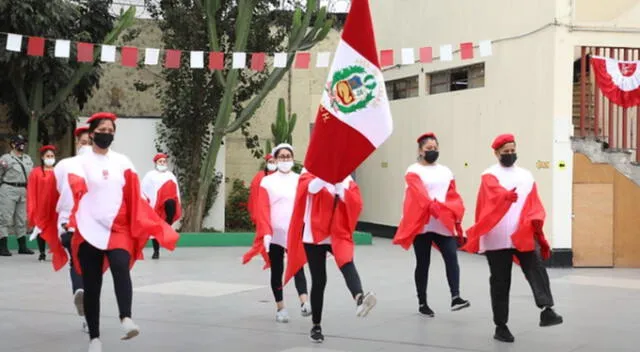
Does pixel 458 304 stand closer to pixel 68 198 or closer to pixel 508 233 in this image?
pixel 508 233

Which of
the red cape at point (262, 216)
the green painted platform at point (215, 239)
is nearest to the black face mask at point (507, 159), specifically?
the red cape at point (262, 216)

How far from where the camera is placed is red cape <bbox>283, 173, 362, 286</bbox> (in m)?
7.63

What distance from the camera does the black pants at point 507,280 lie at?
7.86 meters

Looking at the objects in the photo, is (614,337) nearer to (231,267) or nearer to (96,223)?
(96,223)

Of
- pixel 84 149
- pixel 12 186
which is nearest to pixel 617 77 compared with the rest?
pixel 84 149

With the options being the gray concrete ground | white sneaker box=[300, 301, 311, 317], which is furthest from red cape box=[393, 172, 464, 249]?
white sneaker box=[300, 301, 311, 317]

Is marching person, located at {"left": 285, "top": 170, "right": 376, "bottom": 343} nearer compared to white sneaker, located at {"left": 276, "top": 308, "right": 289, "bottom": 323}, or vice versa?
marching person, located at {"left": 285, "top": 170, "right": 376, "bottom": 343}

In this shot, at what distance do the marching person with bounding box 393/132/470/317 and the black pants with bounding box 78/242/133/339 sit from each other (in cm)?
329

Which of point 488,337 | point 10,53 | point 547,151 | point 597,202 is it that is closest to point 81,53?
point 10,53

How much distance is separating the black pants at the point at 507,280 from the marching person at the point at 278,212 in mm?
1861

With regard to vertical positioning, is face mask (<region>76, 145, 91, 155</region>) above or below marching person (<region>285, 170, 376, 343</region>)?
above

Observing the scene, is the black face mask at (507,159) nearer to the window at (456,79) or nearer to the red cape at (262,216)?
the red cape at (262,216)

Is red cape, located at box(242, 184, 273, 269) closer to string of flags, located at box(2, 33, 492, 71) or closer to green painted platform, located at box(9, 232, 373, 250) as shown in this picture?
string of flags, located at box(2, 33, 492, 71)

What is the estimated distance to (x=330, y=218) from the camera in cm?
772
